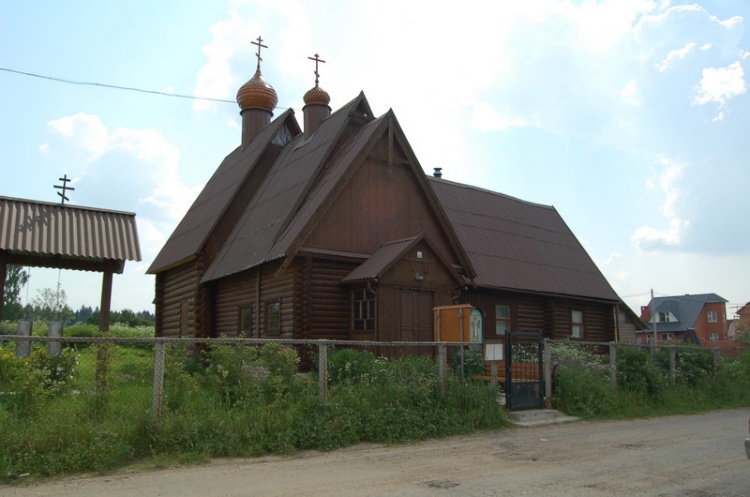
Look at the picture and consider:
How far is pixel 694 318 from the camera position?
2990 inches

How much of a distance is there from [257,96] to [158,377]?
22.1 metres

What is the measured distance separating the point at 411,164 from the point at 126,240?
966 cm

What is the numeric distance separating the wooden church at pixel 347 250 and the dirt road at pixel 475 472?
23.2 feet

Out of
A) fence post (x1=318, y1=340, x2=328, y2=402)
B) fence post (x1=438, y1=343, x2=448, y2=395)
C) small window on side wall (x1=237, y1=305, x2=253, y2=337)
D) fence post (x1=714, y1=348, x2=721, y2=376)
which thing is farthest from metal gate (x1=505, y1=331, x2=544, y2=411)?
small window on side wall (x1=237, y1=305, x2=253, y2=337)

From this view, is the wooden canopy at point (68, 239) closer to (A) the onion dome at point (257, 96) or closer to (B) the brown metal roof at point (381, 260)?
(B) the brown metal roof at point (381, 260)

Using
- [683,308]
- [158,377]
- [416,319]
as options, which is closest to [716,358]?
[416,319]

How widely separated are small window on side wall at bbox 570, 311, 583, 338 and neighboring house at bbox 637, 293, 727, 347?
5120cm

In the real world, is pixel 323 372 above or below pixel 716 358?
above

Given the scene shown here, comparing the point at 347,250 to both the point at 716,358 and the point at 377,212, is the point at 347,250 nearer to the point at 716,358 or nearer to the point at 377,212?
the point at 377,212

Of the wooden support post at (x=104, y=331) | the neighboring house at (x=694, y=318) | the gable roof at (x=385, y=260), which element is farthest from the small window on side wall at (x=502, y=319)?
the neighboring house at (x=694, y=318)

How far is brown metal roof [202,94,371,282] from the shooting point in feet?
61.6

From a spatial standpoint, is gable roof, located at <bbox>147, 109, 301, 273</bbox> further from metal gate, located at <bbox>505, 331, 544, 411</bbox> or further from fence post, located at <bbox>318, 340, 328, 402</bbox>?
fence post, located at <bbox>318, 340, 328, 402</bbox>

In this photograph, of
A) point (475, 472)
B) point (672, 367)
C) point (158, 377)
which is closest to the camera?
point (475, 472)

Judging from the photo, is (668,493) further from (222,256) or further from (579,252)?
(579,252)
